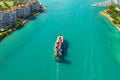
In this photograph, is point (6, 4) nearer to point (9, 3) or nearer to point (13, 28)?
point (9, 3)

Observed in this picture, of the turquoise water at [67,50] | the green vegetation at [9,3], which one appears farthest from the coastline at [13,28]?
the green vegetation at [9,3]

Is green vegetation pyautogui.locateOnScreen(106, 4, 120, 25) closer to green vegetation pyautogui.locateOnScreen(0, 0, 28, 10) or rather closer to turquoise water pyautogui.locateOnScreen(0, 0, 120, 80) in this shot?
turquoise water pyautogui.locateOnScreen(0, 0, 120, 80)

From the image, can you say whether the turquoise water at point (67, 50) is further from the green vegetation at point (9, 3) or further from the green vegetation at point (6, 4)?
the green vegetation at point (9, 3)

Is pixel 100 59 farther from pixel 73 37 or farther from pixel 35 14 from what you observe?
pixel 35 14

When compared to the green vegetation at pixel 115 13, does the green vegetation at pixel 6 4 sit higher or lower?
higher

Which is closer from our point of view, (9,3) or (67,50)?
(67,50)

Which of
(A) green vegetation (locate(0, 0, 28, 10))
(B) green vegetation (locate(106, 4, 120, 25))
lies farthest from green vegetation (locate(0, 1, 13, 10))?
(B) green vegetation (locate(106, 4, 120, 25))

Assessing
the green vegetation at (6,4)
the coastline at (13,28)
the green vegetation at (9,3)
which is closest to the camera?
the coastline at (13,28)

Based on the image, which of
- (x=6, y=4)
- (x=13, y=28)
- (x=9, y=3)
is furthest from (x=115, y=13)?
(x=9, y=3)

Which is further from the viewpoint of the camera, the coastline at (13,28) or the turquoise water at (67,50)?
the coastline at (13,28)
